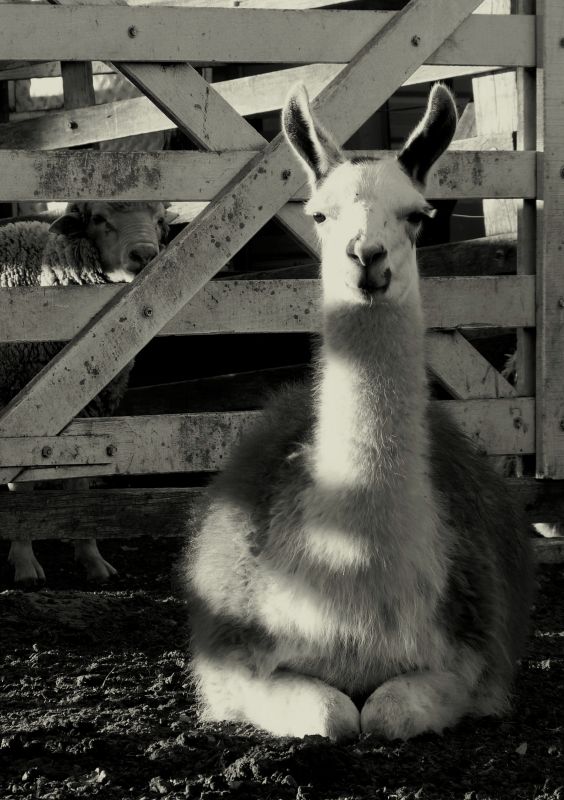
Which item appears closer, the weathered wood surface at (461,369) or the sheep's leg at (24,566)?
the weathered wood surface at (461,369)

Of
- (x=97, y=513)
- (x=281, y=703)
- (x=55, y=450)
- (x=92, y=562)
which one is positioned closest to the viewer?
(x=281, y=703)

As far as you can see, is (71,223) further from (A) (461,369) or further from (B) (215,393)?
(A) (461,369)

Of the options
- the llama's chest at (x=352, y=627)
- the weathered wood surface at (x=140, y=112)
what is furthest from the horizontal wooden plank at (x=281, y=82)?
the llama's chest at (x=352, y=627)

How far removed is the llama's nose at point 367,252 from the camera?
3439 mm

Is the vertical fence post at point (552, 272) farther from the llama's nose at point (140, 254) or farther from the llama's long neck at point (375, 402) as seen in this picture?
the llama's long neck at point (375, 402)

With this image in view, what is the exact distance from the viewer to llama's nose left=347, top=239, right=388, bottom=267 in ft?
11.3

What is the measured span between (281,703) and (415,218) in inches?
59.4

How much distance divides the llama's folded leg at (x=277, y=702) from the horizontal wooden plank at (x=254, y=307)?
211 cm

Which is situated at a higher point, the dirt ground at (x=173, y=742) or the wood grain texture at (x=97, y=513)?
the wood grain texture at (x=97, y=513)

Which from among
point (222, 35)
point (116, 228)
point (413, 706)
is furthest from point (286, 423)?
point (116, 228)

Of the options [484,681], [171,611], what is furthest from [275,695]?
[171,611]

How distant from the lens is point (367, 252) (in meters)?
3.44

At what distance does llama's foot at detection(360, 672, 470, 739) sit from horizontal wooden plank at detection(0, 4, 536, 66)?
3102mm

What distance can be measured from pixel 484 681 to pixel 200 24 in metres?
3.26
